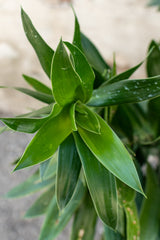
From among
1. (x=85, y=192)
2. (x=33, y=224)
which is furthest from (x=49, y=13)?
(x=85, y=192)

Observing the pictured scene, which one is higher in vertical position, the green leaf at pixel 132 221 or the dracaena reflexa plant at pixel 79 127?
the dracaena reflexa plant at pixel 79 127

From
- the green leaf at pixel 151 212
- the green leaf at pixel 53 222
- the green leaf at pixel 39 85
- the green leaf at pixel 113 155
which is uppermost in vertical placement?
the green leaf at pixel 39 85

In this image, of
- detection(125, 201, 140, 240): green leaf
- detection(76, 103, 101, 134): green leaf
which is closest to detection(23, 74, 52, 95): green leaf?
detection(76, 103, 101, 134): green leaf

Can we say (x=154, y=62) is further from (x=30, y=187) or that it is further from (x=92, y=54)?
(x=30, y=187)

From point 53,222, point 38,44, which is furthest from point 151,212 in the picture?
point 38,44

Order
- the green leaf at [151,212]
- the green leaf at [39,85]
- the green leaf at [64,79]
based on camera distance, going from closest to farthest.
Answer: the green leaf at [64,79] < the green leaf at [39,85] < the green leaf at [151,212]

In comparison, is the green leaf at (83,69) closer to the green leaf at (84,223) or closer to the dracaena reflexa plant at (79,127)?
the dracaena reflexa plant at (79,127)

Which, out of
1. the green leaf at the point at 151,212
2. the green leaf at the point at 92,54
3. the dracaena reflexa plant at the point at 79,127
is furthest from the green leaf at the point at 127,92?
the green leaf at the point at 151,212
